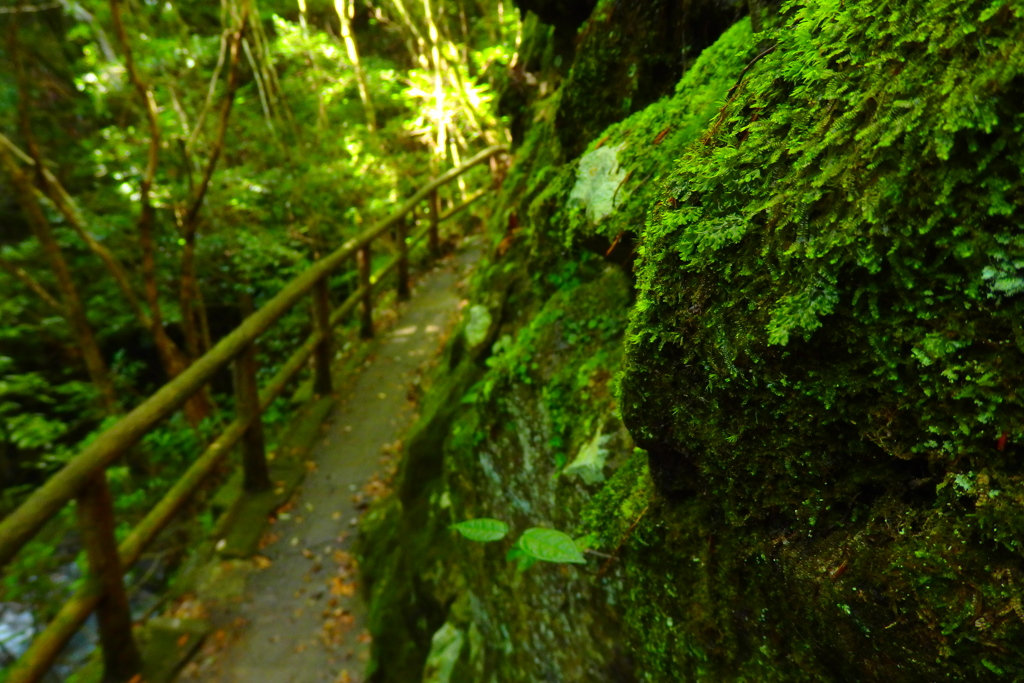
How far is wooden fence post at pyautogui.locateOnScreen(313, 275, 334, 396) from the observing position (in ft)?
17.4

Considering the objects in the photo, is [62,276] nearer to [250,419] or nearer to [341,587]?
[250,419]

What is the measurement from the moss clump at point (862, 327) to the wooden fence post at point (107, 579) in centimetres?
280

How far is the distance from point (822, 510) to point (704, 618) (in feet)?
1.34

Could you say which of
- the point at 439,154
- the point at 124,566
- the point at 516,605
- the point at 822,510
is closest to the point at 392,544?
the point at 124,566

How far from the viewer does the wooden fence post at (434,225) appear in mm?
8352

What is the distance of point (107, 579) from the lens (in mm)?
2811

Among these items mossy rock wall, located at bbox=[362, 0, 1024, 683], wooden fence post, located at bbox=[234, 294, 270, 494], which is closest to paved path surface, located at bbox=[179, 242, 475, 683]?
wooden fence post, located at bbox=[234, 294, 270, 494]

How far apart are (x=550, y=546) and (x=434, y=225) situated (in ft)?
25.5

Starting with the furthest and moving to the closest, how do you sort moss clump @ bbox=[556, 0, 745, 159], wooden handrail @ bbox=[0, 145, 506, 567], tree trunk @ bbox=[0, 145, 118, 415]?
tree trunk @ bbox=[0, 145, 118, 415]
wooden handrail @ bbox=[0, 145, 506, 567]
moss clump @ bbox=[556, 0, 745, 159]

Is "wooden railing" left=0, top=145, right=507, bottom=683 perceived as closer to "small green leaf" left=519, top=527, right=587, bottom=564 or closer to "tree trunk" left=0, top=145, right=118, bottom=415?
"small green leaf" left=519, top=527, right=587, bottom=564

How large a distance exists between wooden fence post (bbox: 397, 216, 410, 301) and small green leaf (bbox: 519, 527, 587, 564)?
20.9 feet

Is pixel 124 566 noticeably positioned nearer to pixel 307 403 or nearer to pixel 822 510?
pixel 307 403

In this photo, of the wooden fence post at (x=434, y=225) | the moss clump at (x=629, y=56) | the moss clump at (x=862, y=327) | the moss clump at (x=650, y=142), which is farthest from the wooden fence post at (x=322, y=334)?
the moss clump at (x=862, y=327)

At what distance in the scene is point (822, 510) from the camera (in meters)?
0.90
